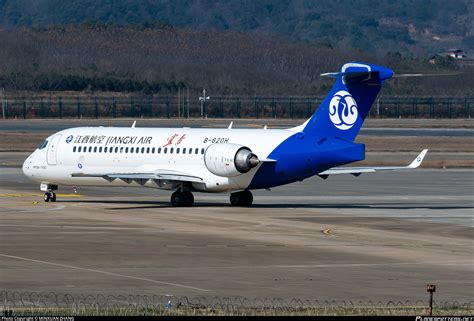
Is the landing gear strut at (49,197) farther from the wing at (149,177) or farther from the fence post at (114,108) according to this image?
the fence post at (114,108)

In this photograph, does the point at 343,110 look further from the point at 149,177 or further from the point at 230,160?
the point at 149,177

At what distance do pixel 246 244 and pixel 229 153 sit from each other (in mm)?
12029

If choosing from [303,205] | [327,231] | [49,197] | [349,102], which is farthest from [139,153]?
[327,231]

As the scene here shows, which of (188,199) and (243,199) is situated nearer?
(188,199)

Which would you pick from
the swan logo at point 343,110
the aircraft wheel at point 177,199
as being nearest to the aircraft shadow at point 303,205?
the aircraft wheel at point 177,199

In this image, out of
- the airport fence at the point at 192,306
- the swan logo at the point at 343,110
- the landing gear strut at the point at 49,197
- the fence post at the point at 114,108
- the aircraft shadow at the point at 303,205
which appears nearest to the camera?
the airport fence at the point at 192,306

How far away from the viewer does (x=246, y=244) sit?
35125 mm

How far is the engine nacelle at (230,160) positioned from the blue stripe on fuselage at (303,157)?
776 millimetres

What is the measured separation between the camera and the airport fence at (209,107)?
460ft

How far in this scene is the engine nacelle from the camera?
153ft

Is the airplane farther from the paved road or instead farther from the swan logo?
the paved road

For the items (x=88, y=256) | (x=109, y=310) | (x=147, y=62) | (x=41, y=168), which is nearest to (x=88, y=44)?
(x=147, y=62)

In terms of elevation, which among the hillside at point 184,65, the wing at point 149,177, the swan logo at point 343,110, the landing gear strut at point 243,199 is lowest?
the landing gear strut at point 243,199

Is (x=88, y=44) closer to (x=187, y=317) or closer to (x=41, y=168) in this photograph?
(x=41, y=168)
